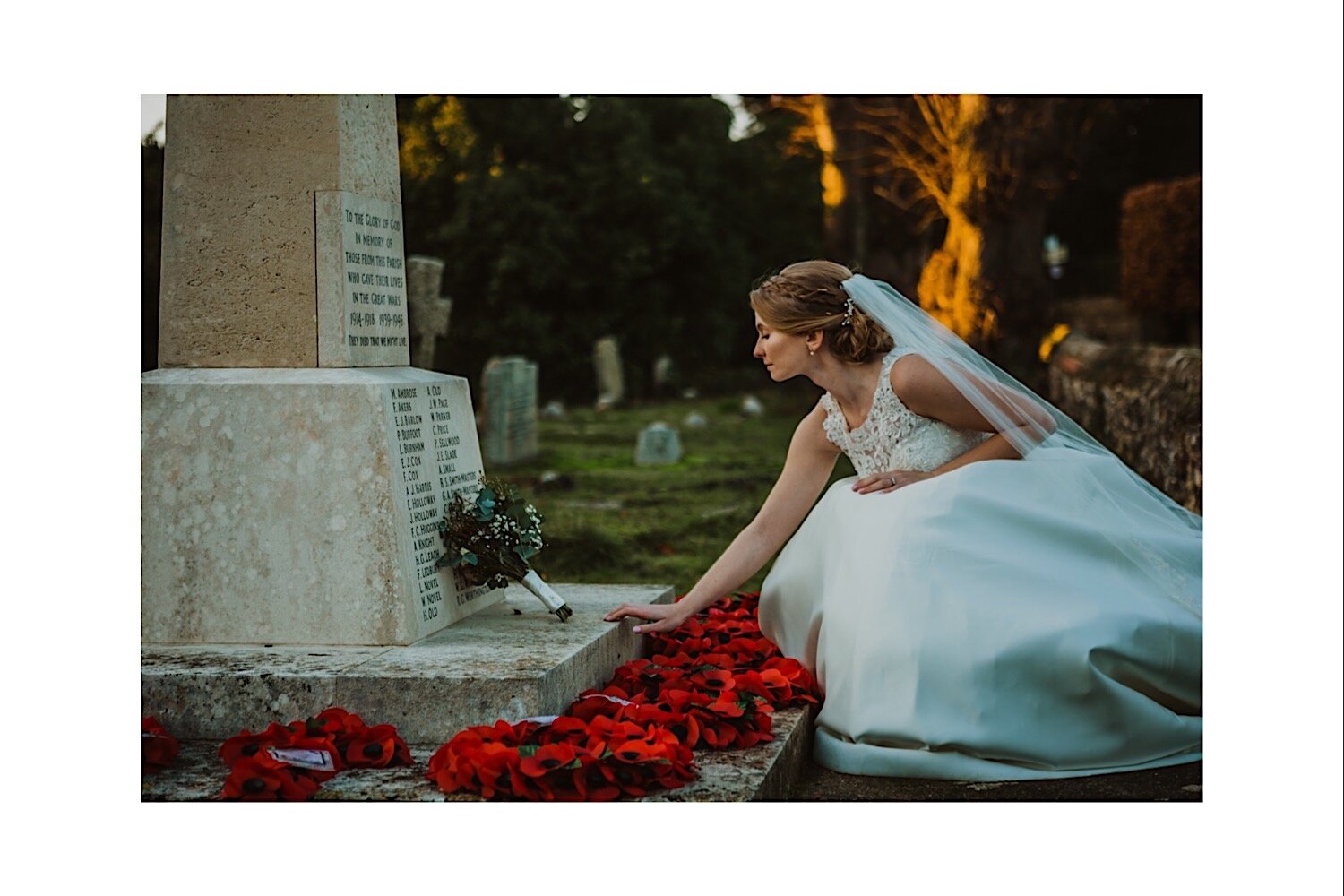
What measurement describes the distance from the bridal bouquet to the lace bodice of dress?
127 cm

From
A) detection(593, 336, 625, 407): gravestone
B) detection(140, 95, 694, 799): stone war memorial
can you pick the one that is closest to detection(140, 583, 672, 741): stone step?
detection(140, 95, 694, 799): stone war memorial

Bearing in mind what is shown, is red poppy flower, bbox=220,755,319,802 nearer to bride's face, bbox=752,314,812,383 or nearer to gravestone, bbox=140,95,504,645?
gravestone, bbox=140,95,504,645

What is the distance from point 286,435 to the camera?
4574 millimetres

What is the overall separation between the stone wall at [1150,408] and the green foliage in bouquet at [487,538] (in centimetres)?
438

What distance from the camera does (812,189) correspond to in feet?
97.8

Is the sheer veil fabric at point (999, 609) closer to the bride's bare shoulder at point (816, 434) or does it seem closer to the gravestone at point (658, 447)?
the bride's bare shoulder at point (816, 434)

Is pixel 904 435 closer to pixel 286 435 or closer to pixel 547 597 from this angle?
pixel 547 597

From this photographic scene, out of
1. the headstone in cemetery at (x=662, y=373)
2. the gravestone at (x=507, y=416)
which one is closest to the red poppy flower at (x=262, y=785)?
the gravestone at (x=507, y=416)

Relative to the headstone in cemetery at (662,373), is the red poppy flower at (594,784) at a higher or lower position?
lower

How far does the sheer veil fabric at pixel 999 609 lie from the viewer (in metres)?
4.18

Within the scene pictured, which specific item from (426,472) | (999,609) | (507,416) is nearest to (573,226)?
(507,416)

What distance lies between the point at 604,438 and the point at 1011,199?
19.5ft

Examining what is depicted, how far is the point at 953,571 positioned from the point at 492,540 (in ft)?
5.40
